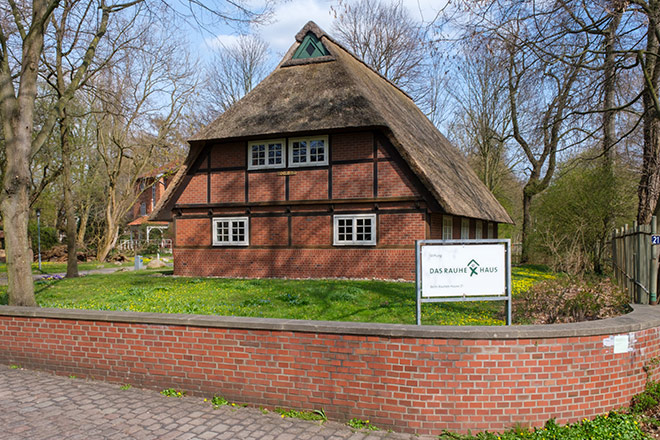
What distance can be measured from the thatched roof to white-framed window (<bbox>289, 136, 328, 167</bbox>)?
815mm

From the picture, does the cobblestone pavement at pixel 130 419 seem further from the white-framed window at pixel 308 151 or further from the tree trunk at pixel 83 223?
the tree trunk at pixel 83 223

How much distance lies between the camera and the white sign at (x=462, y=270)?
5781 millimetres

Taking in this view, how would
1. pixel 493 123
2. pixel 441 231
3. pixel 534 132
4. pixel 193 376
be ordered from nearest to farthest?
pixel 193 376, pixel 534 132, pixel 441 231, pixel 493 123

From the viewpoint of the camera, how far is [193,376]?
577 cm

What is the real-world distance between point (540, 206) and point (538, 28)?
13.0 metres

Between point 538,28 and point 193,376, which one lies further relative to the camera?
point 538,28

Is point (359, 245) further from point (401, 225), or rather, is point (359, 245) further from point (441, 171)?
point (441, 171)

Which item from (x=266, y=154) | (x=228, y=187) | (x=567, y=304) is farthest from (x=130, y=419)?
(x=228, y=187)

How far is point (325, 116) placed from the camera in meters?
15.5

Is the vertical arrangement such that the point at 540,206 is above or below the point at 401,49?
below

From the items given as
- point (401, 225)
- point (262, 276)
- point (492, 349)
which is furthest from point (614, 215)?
point (492, 349)

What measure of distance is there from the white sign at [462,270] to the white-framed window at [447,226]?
10927mm

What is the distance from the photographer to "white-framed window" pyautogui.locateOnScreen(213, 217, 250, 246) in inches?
668

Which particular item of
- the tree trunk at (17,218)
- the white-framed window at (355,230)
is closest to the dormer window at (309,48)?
the white-framed window at (355,230)
